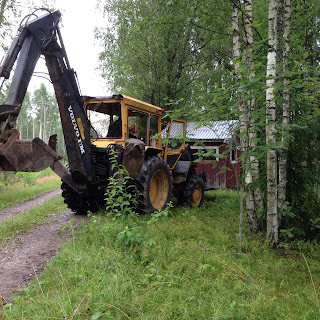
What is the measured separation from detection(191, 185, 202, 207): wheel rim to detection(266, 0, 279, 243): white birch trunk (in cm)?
389

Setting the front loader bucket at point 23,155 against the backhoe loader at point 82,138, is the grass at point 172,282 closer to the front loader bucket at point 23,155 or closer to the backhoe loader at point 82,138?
the front loader bucket at point 23,155

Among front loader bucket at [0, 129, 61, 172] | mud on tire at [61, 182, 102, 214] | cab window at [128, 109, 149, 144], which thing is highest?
cab window at [128, 109, 149, 144]

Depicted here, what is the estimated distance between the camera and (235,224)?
6.75m

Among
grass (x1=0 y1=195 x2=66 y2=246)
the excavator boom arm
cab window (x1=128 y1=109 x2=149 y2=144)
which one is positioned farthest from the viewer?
cab window (x1=128 y1=109 x2=149 y2=144)

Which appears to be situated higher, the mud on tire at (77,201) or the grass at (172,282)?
the mud on tire at (77,201)

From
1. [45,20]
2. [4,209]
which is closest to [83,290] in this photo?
[45,20]

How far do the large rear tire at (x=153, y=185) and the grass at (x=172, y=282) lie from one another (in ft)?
4.66

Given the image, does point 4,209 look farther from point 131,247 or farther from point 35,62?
point 131,247

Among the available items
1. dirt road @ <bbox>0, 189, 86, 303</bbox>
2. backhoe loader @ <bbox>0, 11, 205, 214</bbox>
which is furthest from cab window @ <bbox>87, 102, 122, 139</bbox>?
dirt road @ <bbox>0, 189, 86, 303</bbox>

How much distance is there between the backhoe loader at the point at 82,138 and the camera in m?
4.60

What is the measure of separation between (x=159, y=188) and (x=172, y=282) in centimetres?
461

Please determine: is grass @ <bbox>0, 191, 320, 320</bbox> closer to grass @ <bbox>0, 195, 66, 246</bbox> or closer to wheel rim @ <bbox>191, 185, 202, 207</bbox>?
grass @ <bbox>0, 195, 66, 246</bbox>

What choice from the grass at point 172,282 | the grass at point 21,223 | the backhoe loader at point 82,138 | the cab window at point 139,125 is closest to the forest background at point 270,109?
the grass at point 172,282

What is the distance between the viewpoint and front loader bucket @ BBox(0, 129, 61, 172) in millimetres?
4320
